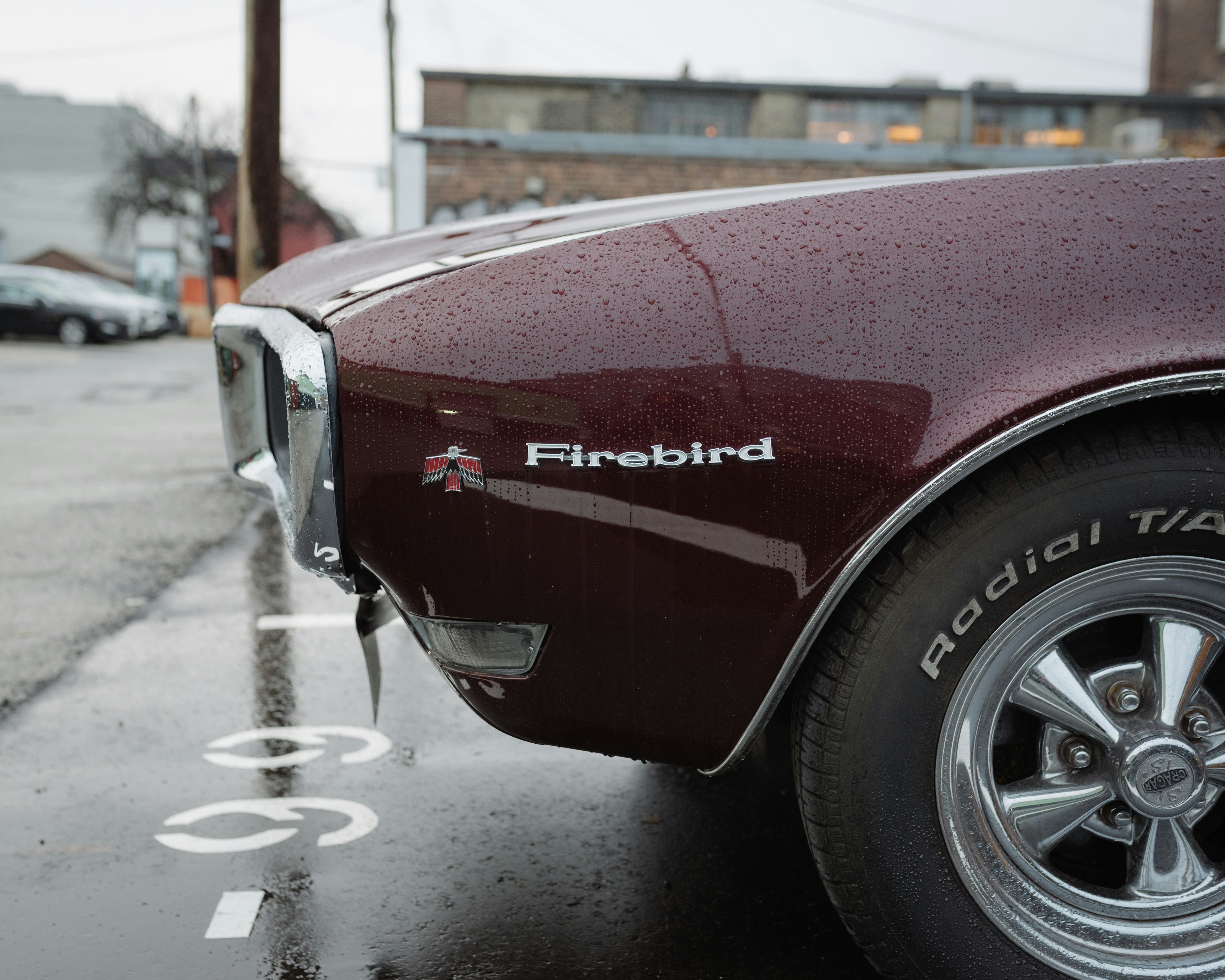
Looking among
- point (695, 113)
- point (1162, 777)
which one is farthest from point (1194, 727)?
point (695, 113)

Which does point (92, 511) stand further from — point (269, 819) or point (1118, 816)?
point (1118, 816)

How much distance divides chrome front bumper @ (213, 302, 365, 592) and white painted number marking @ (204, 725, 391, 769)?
0.84 metres

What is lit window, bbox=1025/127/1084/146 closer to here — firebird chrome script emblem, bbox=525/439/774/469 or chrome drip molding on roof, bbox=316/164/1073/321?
chrome drip molding on roof, bbox=316/164/1073/321

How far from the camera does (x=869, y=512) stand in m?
1.43

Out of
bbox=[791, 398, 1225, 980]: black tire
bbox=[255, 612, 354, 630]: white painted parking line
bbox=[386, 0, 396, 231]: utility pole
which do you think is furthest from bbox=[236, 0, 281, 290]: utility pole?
bbox=[386, 0, 396, 231]: utility pole

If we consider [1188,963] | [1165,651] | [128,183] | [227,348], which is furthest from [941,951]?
[128,183]

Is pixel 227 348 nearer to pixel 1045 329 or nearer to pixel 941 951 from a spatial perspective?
pixel 1045 329

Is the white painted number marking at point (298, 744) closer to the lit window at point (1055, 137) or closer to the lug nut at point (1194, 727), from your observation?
the lug nut at point (1194, 727)

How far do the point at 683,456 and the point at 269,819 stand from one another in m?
1.54

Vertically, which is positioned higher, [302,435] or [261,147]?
[261,147]

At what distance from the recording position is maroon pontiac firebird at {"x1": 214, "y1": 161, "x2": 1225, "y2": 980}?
143 cm

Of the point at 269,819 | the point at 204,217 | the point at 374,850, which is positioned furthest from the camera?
the point at 204,217

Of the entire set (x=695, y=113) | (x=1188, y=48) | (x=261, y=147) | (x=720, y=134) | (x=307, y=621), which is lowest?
(x=307, y=621)

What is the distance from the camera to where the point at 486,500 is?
4.82ft
